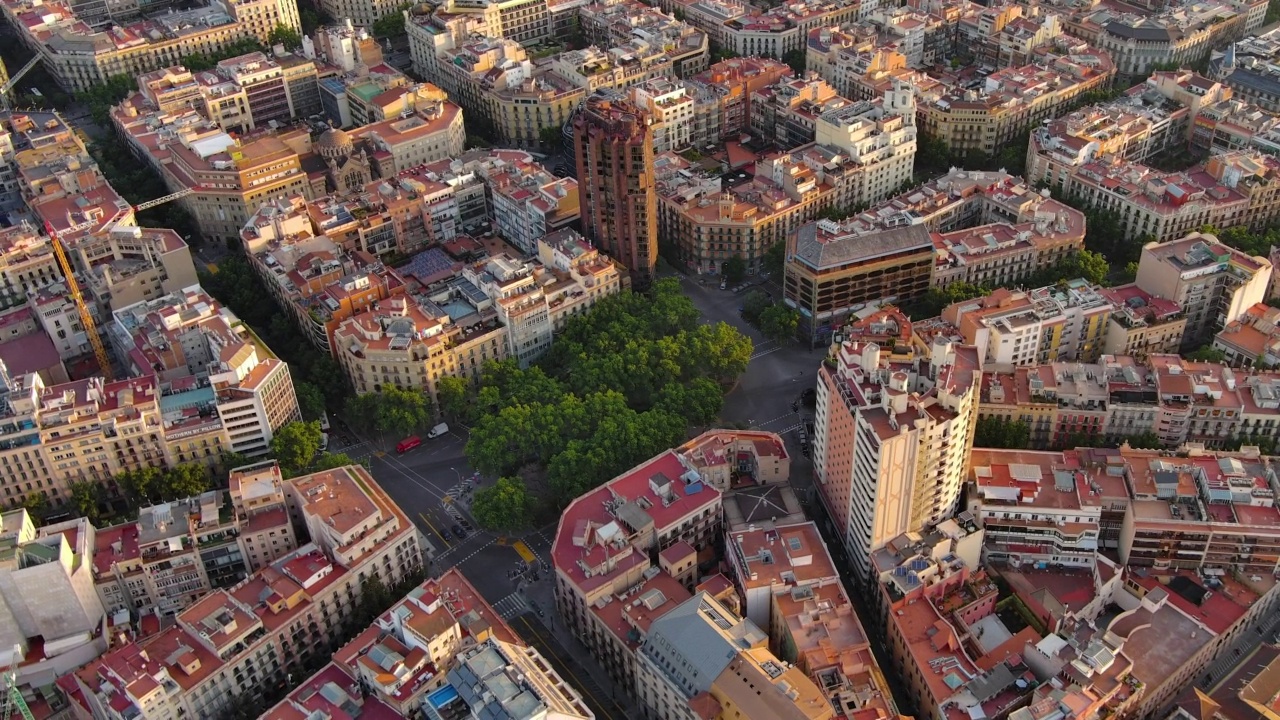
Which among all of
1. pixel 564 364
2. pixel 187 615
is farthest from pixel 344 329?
pixel 187 615

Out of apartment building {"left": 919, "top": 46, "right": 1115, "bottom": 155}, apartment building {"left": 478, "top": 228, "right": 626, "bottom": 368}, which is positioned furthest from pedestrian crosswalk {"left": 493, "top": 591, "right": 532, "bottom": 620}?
apartment building {"left": 919, "top": 46, "right": 1115, "bottom": 155}

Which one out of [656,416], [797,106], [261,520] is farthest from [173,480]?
[797,106]

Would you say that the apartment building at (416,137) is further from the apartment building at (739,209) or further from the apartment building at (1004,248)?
the apartment building at (1004,248)

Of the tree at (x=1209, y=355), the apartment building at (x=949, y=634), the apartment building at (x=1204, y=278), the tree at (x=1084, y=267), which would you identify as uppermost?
the apartment building at (x=1204, y=278)

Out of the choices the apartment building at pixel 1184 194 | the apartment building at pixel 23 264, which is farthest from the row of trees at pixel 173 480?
the apartment building at pixel 1184 194

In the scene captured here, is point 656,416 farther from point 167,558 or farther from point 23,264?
point 23,264

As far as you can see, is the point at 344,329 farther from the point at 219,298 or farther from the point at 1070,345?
the point at 1070,345

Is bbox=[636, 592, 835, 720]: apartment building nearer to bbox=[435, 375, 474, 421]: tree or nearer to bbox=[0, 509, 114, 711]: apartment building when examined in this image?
bbox=[435, 375, 474, 421]: tree
